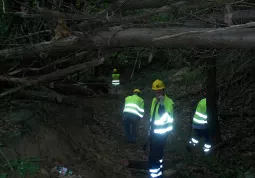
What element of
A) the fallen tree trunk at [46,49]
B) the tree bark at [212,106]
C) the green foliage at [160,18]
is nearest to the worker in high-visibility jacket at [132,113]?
the tree bark at [212,106]

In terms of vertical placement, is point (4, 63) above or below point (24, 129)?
above

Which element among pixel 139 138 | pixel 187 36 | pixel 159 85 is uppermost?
pixel 187 36

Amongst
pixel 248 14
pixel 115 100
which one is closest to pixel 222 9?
pixel 248 14

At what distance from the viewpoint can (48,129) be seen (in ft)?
25.2

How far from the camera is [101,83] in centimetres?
877

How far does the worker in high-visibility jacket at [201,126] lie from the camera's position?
362 inches

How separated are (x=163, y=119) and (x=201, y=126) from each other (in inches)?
93.4

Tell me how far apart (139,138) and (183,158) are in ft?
8.21

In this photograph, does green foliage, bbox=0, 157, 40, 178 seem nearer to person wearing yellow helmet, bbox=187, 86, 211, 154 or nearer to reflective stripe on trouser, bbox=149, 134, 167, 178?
reflective stripe on trouser, bbox=149, 134, 167, 178

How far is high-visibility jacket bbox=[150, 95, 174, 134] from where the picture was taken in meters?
7.21

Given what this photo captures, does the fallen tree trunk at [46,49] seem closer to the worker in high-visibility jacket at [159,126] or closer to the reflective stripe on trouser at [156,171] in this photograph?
the worker in high-visibility jacket at [159,126]

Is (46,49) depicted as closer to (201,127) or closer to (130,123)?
(201,127)

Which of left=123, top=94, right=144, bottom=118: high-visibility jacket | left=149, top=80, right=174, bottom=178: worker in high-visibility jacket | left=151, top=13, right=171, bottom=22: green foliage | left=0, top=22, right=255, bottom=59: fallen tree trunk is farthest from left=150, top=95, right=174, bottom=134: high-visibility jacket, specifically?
left=123, top=94, right=144, bottom=118: high-visibility jacket

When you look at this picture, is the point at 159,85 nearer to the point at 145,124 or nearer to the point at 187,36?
the point at 187,36
